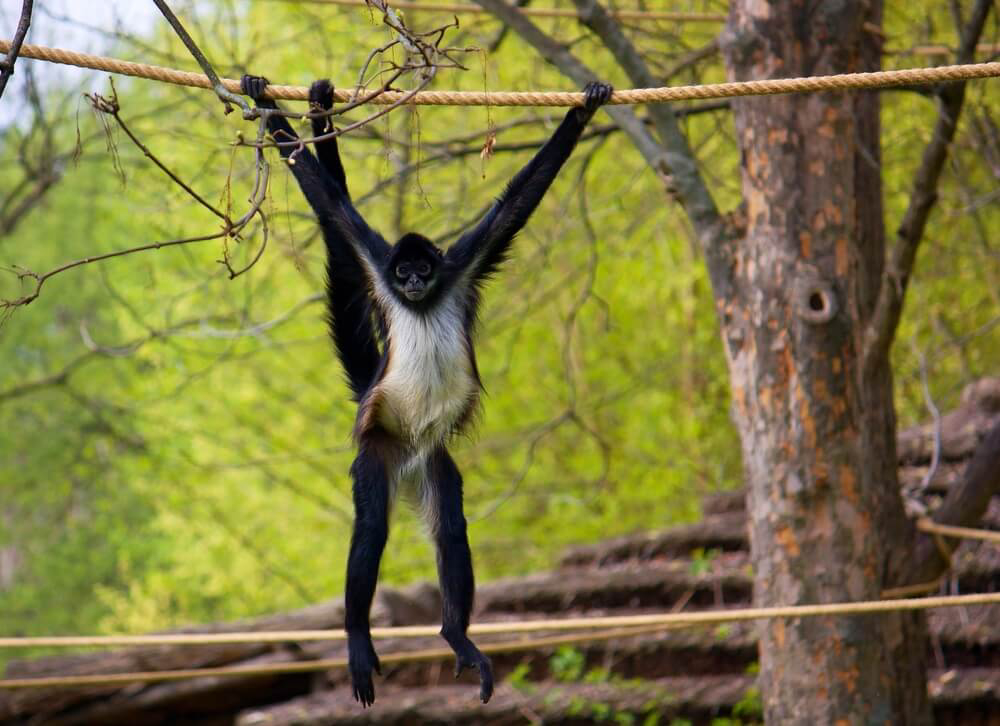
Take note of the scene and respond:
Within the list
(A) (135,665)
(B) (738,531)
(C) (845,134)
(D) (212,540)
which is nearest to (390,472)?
(C) (845,134)

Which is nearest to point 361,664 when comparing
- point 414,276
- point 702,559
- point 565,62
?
point 414,276

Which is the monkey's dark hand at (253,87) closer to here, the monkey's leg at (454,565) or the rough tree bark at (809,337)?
the monkey's leg at (454,565)

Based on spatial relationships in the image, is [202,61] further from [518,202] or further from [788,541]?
[788,541]

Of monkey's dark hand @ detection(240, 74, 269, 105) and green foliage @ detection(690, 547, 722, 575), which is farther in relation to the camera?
green foliage @ detection(690, 547, 722, 575)

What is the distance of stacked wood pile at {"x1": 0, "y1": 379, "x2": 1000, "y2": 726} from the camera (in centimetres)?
698

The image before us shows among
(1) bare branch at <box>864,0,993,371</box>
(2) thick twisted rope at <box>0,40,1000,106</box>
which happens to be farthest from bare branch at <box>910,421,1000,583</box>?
(2) thick twisted rope at <box>0,40,1000,106</box>

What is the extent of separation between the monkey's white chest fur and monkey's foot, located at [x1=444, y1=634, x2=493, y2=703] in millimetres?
792

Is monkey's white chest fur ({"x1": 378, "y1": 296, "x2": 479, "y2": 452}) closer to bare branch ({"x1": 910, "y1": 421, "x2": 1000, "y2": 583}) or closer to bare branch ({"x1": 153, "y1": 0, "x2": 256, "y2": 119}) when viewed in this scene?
bare branch ({"x1": 153, "y1": 0, "x2": 256, "y2": 119})

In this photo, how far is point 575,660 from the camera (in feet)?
25.1

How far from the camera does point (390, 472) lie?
15.4 ft

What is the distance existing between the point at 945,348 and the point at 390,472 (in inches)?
211

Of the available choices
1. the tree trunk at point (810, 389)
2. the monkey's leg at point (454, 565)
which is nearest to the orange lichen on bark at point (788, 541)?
the tree trunk at point (810, 389)

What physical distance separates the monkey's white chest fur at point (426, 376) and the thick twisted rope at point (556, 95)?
123 cm

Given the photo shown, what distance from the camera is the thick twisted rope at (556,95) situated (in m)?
3.52
